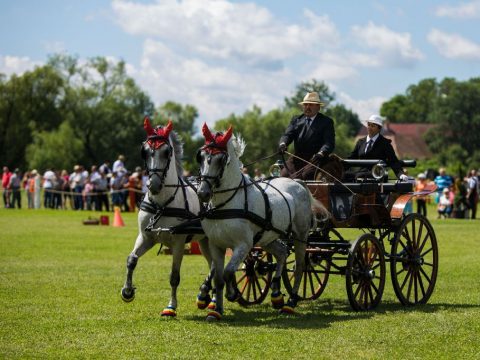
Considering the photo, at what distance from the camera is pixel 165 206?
35.6 feet

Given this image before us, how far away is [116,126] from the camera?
80.3 metres

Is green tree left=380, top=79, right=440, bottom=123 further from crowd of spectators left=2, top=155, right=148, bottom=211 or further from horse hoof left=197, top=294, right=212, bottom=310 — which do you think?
horse hoof left=197, top=294, right=212, bottom=310

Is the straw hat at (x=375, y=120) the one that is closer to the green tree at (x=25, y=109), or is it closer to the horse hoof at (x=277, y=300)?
the horse hoof at (x=277, y=300)

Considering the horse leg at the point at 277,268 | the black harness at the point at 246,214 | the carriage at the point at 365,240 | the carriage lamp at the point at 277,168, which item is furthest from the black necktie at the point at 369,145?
the black harness at the point at 246,214

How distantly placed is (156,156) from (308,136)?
2.82 metres

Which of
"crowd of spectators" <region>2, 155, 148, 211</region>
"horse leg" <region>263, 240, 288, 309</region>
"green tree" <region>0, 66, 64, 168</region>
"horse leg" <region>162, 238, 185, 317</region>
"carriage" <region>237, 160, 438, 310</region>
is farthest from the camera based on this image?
"green tree" <region>0, 66, 64, 168</region>

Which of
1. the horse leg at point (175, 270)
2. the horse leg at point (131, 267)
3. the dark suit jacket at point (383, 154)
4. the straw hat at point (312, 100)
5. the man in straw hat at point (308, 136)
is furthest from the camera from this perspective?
the dark suit jacket at point (383, 154)

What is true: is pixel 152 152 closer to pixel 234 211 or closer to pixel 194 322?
pixel 234 211

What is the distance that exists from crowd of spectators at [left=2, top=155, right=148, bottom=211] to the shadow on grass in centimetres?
2311

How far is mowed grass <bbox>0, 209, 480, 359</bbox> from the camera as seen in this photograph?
853cm

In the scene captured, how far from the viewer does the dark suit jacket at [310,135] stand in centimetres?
1238

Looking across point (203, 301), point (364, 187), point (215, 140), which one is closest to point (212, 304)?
point (203, 301)

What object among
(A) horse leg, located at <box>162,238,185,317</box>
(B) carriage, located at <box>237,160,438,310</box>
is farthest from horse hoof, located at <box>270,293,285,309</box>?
(A) horse leg, located at <box>162,238,185,317</box>

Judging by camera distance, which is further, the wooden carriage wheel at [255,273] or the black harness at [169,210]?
the wooden carriage wheel at [255,273]
